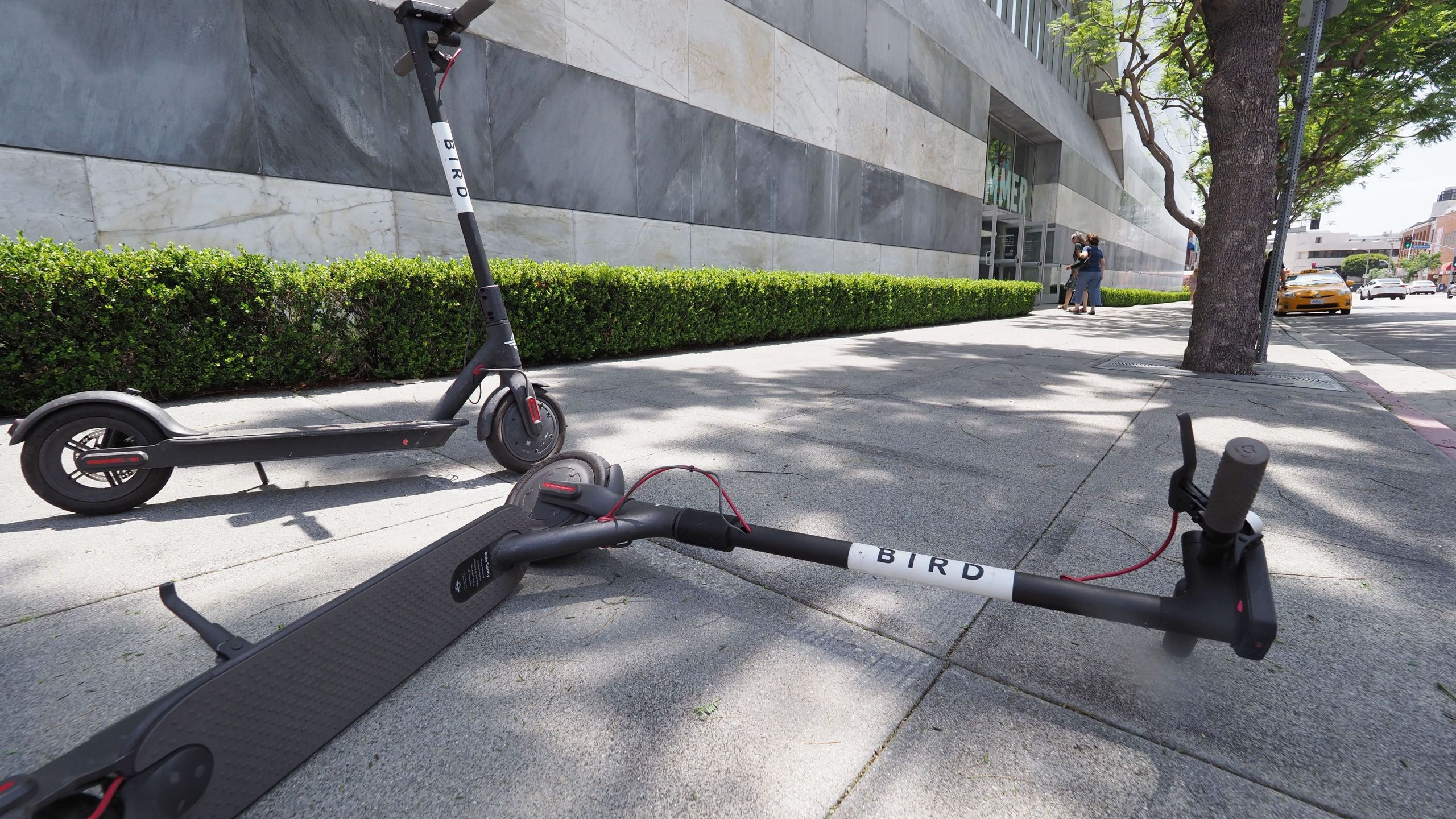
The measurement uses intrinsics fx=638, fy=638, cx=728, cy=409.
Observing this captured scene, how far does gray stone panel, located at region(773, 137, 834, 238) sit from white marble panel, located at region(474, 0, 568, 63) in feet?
15.6

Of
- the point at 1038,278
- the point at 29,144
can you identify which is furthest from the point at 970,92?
the point at 29,144

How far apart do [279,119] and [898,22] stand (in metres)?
13.7

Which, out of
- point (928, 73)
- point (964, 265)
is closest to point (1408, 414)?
point (928, 73)

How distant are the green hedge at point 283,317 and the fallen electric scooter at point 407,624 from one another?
2584 mm

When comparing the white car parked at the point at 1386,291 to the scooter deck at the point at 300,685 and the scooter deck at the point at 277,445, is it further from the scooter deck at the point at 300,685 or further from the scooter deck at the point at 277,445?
the scooter deck at the point at 300,685

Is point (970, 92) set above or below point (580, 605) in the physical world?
above

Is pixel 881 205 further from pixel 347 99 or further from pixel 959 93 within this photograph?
pixel 347 99

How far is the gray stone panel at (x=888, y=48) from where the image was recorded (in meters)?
14.2

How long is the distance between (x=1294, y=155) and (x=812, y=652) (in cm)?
920

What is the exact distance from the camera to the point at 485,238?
795 centimetres

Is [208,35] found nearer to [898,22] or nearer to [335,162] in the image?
[335,162]

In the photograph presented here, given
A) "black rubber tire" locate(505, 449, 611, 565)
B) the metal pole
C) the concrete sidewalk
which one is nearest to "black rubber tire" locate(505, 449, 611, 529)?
"black rubber tire" locate(505, 449, 611, 565)

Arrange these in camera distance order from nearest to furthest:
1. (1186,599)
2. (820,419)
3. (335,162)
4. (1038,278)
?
(1186,599) < (820,419) < (335,162) < (1038,278)

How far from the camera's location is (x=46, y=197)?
513 cm
